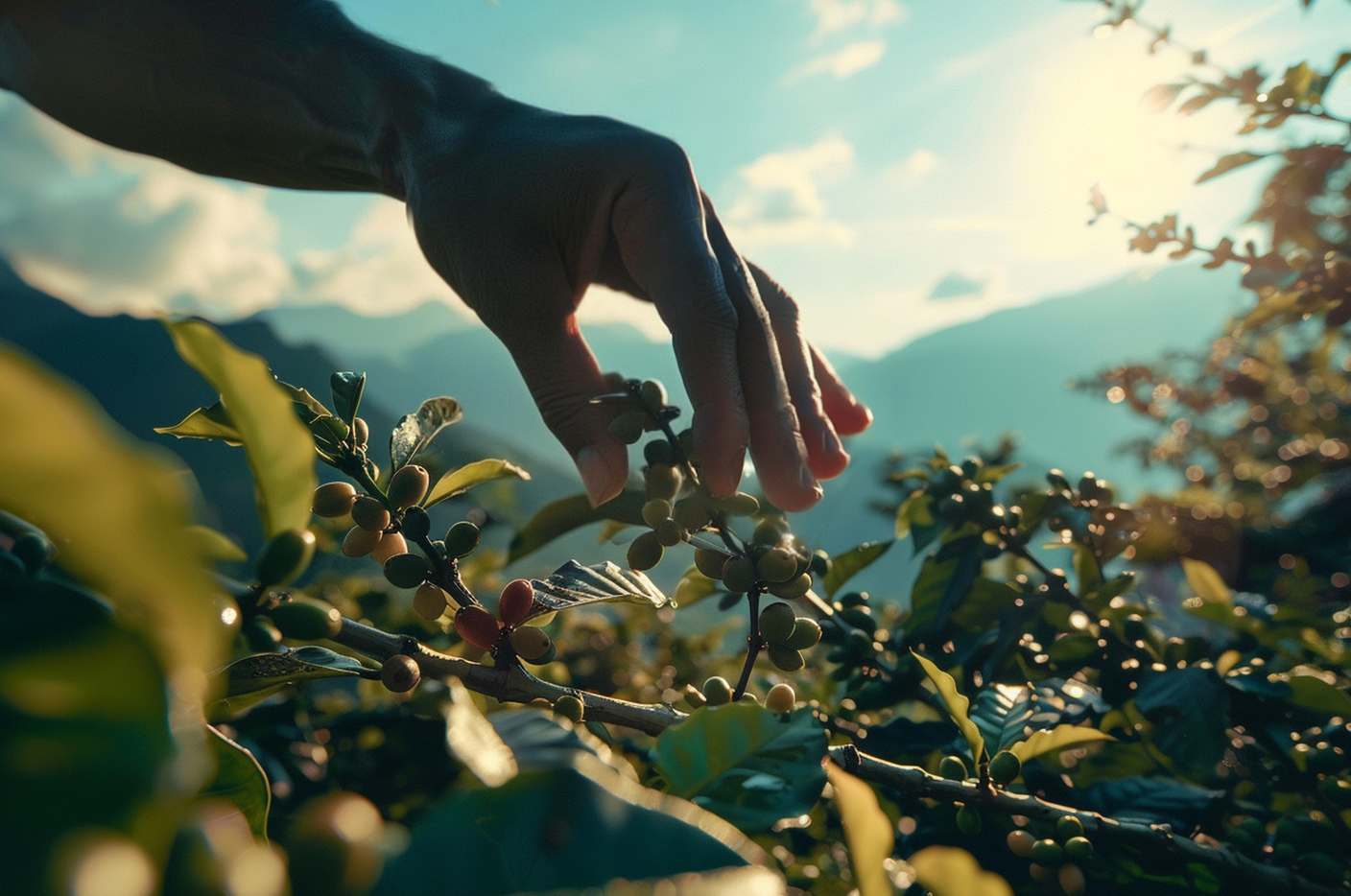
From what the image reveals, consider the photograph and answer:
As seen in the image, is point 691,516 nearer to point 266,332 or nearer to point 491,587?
point 491,587

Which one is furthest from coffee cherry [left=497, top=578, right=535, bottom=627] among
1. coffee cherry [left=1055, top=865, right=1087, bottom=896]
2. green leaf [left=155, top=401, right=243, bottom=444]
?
coffee cherry [left=1055, top=865, right=1087, bottom=896]

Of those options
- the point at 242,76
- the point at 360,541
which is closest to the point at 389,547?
the point at 360,541

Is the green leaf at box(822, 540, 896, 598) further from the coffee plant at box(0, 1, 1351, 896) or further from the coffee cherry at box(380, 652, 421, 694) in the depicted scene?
the coffee cherry at box(380, 652, 421, 694)

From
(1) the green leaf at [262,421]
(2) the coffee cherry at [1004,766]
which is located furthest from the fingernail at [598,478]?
(1) the green leaf at [262,421]

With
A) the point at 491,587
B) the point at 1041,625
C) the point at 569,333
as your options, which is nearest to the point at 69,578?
the point at 569,333

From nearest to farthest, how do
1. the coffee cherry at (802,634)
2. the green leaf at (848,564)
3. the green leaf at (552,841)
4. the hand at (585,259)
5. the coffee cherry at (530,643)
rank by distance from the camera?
the green leaf at (552,841) < the coffee cherry at (530,643) < the coffee cherry at (802,634) < the green leaf at (848,564) < the hand at (585,259)

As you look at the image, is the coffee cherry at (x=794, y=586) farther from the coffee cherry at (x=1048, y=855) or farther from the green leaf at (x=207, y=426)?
the green leaf at (x=207, y=426)

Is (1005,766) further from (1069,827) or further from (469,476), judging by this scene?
(469,476)
